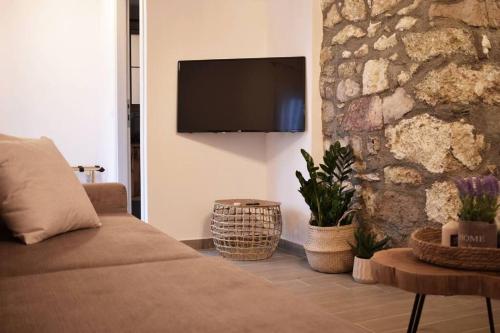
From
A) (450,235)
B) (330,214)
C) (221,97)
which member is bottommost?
(330,214)

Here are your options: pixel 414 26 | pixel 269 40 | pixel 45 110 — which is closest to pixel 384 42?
pixel 414 26

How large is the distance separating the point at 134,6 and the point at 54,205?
4644 mm

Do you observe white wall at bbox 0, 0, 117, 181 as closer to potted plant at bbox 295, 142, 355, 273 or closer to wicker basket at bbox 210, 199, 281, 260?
wicker basket at bbox 210, 199, 281, 260

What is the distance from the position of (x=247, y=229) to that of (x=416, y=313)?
2075mm

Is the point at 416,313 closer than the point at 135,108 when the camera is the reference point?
Yes

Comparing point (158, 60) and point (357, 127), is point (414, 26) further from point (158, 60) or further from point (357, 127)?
point (158, 60)

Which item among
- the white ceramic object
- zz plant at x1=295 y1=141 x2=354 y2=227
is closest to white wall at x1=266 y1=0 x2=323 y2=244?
zz plant at x1=295 y1=141 x2=354 y2=227

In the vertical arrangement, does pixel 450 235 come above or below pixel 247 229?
above

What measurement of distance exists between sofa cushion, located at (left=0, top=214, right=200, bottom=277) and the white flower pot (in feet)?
4.73

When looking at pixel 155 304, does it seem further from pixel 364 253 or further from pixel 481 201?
pixel 364 253

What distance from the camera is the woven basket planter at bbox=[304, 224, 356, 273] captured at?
323cm

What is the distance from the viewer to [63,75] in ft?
17.0

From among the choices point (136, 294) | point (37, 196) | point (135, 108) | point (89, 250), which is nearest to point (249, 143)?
point (135, 108)

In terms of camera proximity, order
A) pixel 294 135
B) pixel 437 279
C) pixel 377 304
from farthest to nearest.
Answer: pixel 294 135
pixel 377 304
pixel 437 279
